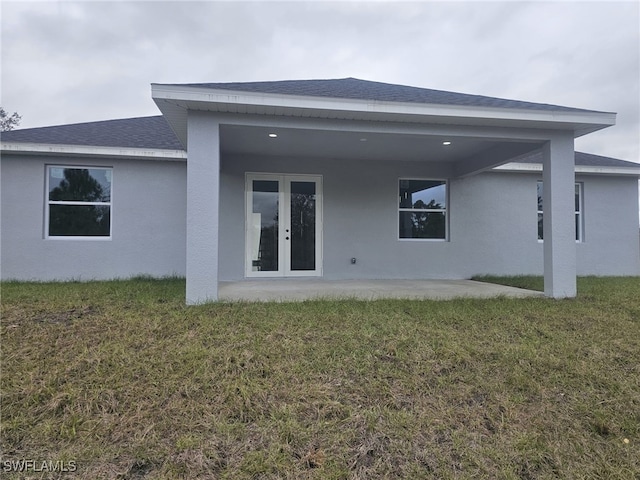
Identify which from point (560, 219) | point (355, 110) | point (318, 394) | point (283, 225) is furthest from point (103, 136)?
point (560, 219)

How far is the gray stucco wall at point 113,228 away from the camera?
24.6 ft

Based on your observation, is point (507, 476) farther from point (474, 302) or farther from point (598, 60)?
point (598, 60)

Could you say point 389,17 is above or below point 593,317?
above

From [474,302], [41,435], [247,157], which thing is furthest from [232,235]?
[41,435]

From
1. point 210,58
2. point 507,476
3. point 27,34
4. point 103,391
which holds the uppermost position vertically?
point 210,58

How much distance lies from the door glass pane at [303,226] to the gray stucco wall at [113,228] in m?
2.62

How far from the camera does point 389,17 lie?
13508 mm

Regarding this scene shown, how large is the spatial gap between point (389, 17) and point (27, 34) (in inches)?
499

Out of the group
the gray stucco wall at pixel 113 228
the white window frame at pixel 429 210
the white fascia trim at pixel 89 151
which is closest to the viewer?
the white fascia trim at pixel 89 151

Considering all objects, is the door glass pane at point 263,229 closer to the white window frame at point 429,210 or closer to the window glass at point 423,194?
the white window frame at point 429,210

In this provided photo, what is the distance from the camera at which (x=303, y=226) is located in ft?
26.9

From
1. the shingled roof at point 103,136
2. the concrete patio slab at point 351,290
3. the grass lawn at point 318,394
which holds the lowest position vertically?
the grass lawn at point 318,394

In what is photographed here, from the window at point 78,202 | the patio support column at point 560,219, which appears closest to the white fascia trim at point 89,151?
the window at point 78,202

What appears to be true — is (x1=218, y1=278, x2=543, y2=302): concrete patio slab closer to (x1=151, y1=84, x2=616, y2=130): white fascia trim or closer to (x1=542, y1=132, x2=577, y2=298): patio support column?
(x1=542, y1=132, x2=577, y2=298): patio support column
